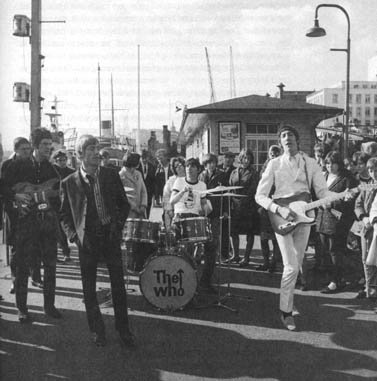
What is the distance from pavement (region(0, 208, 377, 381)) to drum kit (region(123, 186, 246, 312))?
165 millimetres

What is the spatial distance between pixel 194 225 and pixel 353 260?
129 inches

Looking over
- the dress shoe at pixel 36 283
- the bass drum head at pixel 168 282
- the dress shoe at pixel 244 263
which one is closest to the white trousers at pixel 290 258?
the bass drum head at pixel 168 282

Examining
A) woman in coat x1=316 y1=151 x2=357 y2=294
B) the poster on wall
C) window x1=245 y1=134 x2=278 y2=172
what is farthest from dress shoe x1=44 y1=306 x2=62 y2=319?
window x1=245 y1=134 x2=278 y2=172

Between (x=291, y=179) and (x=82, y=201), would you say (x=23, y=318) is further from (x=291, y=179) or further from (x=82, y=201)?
(x=291, y=179)

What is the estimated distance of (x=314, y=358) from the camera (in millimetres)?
4406

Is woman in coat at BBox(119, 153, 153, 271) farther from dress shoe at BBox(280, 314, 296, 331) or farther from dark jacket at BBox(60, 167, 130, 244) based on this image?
dress shoe at BBox(280, 314, 296, 331)

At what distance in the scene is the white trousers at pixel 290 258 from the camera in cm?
525

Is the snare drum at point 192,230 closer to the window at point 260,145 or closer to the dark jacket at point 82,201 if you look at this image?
the dark jacket at point 82,201

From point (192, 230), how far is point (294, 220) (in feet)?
4.24

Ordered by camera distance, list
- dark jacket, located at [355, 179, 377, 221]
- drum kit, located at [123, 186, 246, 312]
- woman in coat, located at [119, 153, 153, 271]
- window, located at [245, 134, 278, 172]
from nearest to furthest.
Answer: drum kit, located at [123, 186, 246, 312] < dark jacket, located at [355, 179, 377, 221] < woman in coat, located at [119, 153, 153, 271] < window, located at [245, 134, 278, 172]

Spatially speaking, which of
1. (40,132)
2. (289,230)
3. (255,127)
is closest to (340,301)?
(289,230)

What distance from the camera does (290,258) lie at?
527cm

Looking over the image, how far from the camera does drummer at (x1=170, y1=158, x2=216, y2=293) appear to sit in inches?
264

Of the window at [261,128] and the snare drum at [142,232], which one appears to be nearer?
the snare drum at [142,232]
